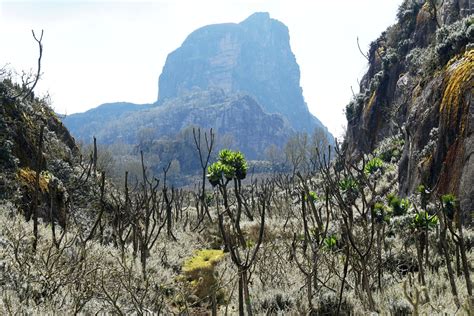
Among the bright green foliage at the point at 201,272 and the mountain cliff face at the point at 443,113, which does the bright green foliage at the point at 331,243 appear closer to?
the mountain cliff face at the point at 443,113

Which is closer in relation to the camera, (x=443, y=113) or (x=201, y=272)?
(x=201, y=272)

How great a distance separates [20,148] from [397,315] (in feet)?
40.5

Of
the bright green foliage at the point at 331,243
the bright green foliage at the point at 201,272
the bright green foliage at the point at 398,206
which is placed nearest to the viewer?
the bright green foliage at the point at 201,272

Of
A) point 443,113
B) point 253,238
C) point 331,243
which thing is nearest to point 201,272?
point 331,243

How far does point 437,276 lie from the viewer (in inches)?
251

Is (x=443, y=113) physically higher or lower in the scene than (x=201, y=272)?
higher

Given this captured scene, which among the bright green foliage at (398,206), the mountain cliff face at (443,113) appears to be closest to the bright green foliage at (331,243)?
the mountain cliff face at (443,113)

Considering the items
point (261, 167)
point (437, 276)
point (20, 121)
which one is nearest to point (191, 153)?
point (261, 167)

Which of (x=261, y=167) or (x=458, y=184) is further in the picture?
(x=261, y=167)

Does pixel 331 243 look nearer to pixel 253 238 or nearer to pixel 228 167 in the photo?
pixel 253 238

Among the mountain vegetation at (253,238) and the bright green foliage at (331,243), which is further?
the bright green foliage at (331,243)

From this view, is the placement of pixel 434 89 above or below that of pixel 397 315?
above

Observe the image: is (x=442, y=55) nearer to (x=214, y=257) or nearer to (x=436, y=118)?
(x=436, y=118)

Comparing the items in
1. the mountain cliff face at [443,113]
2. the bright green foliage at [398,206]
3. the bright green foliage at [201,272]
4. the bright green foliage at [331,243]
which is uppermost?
the mountain cliff face at [443,113]
